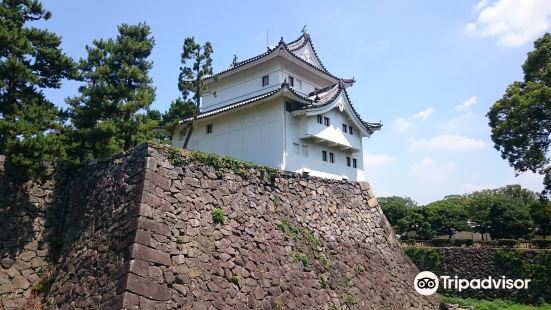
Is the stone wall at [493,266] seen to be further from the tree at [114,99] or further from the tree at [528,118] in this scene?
the tree at [114,99]

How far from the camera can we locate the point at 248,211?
1127cm

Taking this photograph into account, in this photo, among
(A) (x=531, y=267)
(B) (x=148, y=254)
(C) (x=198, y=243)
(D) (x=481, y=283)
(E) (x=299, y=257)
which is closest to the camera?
(B) (x=148, y=254)

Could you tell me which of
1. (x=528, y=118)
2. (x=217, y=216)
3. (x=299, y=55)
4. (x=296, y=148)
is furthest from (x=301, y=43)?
(x=217, y=216)

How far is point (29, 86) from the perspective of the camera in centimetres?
1202

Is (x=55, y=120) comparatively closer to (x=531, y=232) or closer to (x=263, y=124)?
(x=263, y=124)

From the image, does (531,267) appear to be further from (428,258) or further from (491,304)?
(428,258)

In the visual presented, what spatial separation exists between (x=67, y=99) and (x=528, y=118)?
21.7m

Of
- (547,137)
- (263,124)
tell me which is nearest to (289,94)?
(263,124)

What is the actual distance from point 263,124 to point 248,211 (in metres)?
10.1

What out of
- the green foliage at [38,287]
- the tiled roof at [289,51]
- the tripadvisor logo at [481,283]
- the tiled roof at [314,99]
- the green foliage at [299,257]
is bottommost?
the tripadvisor logo at [481,283]

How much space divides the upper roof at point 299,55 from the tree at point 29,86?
10.4 meters

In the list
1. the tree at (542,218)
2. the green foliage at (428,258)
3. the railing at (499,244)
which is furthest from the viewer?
the tree at (542,218)

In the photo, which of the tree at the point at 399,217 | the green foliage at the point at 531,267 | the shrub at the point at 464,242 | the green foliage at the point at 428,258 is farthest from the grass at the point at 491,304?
the tree at the point at 399,217

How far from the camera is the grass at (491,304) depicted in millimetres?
19328
